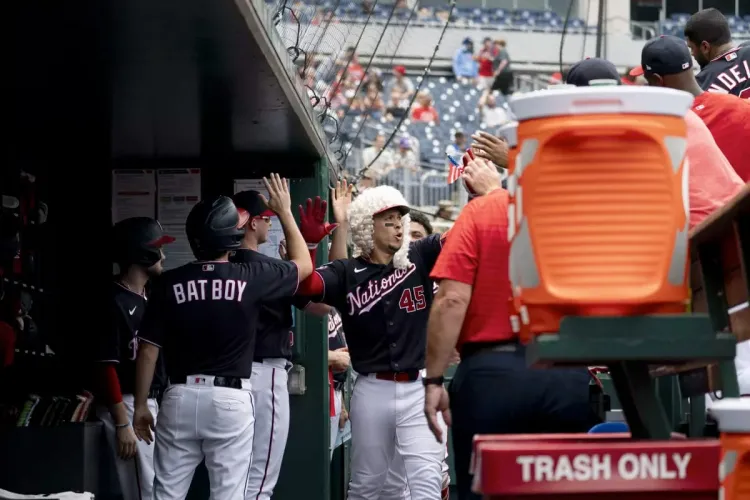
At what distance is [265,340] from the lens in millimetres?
7176

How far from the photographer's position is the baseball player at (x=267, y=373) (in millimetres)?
7012

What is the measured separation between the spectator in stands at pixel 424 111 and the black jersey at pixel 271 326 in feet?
60.9

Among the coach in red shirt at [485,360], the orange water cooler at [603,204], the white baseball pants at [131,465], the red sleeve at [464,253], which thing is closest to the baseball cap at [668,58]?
the coach in red shirt at [485,360]

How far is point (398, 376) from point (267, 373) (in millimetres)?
755

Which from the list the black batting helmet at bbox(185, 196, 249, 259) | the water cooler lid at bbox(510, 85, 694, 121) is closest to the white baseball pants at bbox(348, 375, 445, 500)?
the black batting helmet at bbox(185, 196, 249, 259)

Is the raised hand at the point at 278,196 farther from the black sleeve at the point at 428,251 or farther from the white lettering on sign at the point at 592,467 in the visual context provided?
Answer: the white lettering on sign at the point at 592,467

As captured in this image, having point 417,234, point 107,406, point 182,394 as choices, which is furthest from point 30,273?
point 417,234

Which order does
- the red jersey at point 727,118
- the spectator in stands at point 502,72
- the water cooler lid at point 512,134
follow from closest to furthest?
the water cooler lid at point 512,134 → the red jersey at point 727,118 → the spectator in stands at point 502,72

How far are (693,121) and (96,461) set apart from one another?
12.5 feet

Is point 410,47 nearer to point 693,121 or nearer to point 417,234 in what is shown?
point 417,234

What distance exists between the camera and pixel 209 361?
605cm

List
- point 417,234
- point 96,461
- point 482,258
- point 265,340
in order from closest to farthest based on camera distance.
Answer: point 482,258 < point 96,461 < point 265,340 < point 417,234

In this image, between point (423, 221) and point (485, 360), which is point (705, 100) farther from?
point (423, 221)

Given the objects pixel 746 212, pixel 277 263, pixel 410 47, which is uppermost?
pixel 410 47
